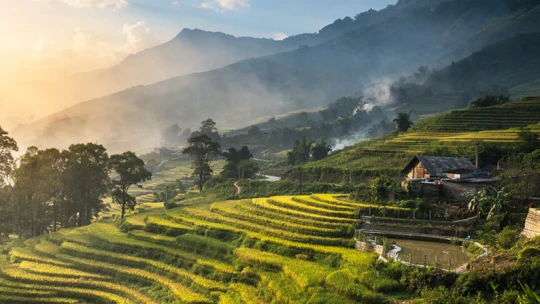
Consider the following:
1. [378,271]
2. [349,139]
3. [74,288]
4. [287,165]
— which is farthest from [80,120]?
[378,271]

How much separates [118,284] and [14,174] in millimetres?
19827

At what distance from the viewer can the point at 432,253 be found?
70.1ft

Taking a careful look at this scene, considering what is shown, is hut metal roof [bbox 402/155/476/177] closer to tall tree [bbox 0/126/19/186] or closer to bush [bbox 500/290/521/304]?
bush [bbox 500/290/521/304]

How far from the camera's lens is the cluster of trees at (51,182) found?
1547 inches

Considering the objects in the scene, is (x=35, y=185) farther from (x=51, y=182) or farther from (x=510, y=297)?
(x=510, y=297)

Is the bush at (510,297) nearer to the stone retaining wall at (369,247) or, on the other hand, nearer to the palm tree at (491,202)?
the stone retaining wall at (369,247)

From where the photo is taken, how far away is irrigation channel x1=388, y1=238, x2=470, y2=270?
765 inches

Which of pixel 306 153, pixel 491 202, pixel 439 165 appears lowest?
pixel 491 202

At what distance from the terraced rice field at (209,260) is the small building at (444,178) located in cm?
493

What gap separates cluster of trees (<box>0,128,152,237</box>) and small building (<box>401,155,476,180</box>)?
2560 centimetres

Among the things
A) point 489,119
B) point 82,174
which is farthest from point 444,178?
point 82,174

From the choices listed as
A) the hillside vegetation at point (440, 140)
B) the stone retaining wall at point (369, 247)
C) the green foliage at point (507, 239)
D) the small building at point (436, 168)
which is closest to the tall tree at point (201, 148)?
the hillside vegetation at point (440, 140)

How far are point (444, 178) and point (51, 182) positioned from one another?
3143 cm

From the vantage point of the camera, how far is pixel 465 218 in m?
24.9
